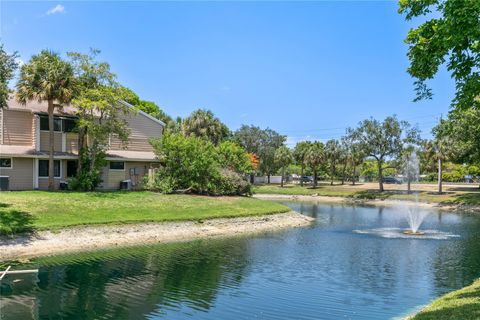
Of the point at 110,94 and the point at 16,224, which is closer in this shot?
the point at 16,224

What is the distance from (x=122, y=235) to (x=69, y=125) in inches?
673

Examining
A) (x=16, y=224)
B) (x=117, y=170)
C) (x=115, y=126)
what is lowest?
(x=16, y=224)

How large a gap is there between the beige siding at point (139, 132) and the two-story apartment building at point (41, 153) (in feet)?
0.68

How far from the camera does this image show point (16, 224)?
26219mm

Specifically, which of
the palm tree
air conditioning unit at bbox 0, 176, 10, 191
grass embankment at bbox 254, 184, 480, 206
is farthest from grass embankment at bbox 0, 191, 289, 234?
grass embankment at bbox 254, 184, 480, 206

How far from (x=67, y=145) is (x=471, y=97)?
36519mm

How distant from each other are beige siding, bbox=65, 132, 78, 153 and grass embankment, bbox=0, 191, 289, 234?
6.64 metres

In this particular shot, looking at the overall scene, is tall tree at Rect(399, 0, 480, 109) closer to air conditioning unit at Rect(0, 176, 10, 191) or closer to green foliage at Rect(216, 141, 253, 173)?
air conditioning unit at Rect(0, 176, 10, 191)

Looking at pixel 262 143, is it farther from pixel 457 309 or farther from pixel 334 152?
pixel 457 309

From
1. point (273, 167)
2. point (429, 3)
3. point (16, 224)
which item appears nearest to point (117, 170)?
point (16, 224)

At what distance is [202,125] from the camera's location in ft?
247

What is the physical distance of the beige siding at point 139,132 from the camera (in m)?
46.0

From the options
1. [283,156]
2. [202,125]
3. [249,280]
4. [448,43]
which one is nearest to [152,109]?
[202,125]

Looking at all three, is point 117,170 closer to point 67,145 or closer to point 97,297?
point 67,145
